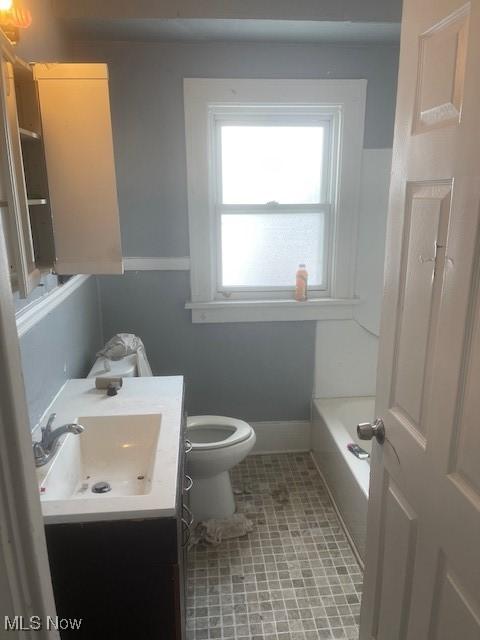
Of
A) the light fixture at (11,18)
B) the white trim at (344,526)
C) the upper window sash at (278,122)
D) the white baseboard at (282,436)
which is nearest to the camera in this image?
the light fixture at (11,18)

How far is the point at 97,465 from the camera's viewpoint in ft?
5.38

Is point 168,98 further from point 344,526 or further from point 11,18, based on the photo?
point 344,526

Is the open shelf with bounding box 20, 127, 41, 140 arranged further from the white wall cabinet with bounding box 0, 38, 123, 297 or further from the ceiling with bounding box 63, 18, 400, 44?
the ceiling with bounding box 63, 18, 400, 44

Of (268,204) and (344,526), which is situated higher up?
(268,204)

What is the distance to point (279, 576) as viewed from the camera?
6.61 feet

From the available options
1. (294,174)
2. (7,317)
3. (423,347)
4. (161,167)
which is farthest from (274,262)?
(7,317)

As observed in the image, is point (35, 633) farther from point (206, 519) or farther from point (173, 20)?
point (173, 20)

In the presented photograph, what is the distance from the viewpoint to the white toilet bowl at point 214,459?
218 cm

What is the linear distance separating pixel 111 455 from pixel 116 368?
0.57 metres

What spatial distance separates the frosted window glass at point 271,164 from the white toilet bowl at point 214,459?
1.26 m

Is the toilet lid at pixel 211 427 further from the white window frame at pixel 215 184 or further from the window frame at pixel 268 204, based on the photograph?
the window frame at pixel 268 204

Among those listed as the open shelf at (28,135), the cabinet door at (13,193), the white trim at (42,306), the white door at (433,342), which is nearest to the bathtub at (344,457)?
the white door at (433,342)

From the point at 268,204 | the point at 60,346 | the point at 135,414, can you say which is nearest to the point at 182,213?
the point at 268,204

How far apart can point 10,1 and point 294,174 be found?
1.71 m
